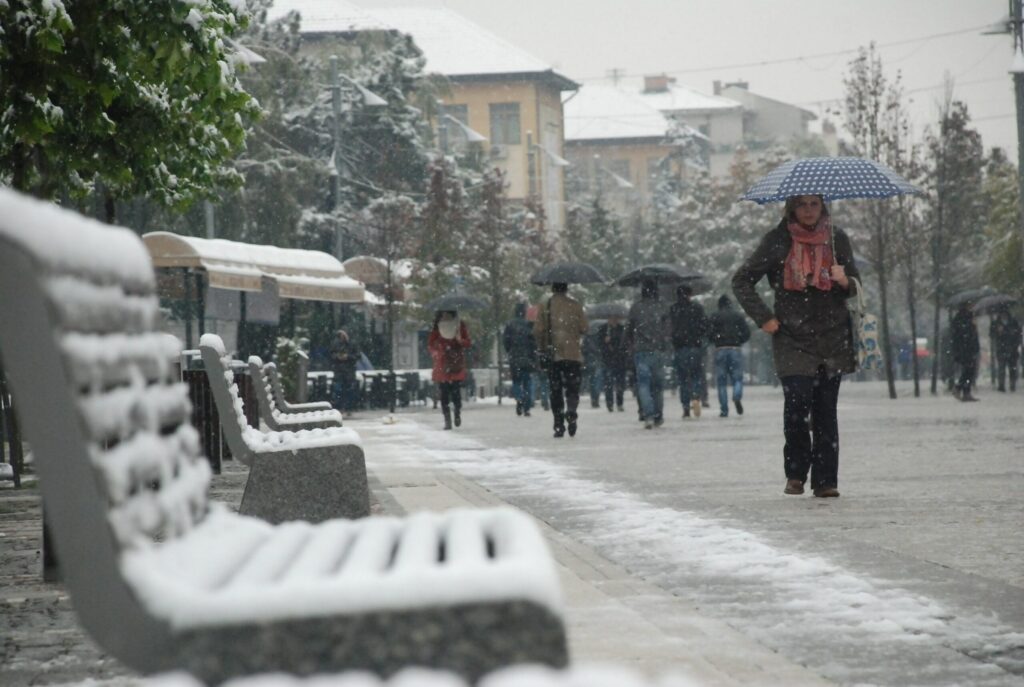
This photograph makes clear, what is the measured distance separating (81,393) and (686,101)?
133625 millimetres

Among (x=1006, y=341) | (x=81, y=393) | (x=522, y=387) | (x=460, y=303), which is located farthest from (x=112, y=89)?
(x=1006, y=341)

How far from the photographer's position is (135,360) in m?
3.38

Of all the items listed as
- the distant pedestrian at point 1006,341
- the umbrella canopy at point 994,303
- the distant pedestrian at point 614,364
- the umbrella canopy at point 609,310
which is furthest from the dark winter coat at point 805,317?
the umbrella canopy at point 994,303

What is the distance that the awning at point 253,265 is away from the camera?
28594 mm

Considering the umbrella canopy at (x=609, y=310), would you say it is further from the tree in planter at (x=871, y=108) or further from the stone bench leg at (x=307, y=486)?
the stone bench leg at (x=307, y=486)

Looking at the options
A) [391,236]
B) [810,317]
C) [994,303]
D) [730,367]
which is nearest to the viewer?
[810,317]

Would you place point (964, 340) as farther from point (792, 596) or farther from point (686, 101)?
point (686, 101)

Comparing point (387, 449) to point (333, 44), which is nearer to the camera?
point (387, 449)

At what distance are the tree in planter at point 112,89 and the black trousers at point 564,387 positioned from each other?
7.87 m

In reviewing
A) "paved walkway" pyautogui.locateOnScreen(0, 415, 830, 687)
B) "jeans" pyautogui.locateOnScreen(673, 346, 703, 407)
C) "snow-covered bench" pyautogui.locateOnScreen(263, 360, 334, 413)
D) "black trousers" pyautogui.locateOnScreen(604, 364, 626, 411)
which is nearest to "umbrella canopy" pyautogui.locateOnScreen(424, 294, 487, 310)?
"black trousers" pyautogui.locateOnScreen(604, 364, 626, 411)

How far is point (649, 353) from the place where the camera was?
24.5 meters

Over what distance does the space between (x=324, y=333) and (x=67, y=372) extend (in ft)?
131

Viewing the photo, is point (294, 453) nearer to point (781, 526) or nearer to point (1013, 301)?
point (781, 526)

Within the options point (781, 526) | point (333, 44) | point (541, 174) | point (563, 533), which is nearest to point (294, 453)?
point (563, 533)
